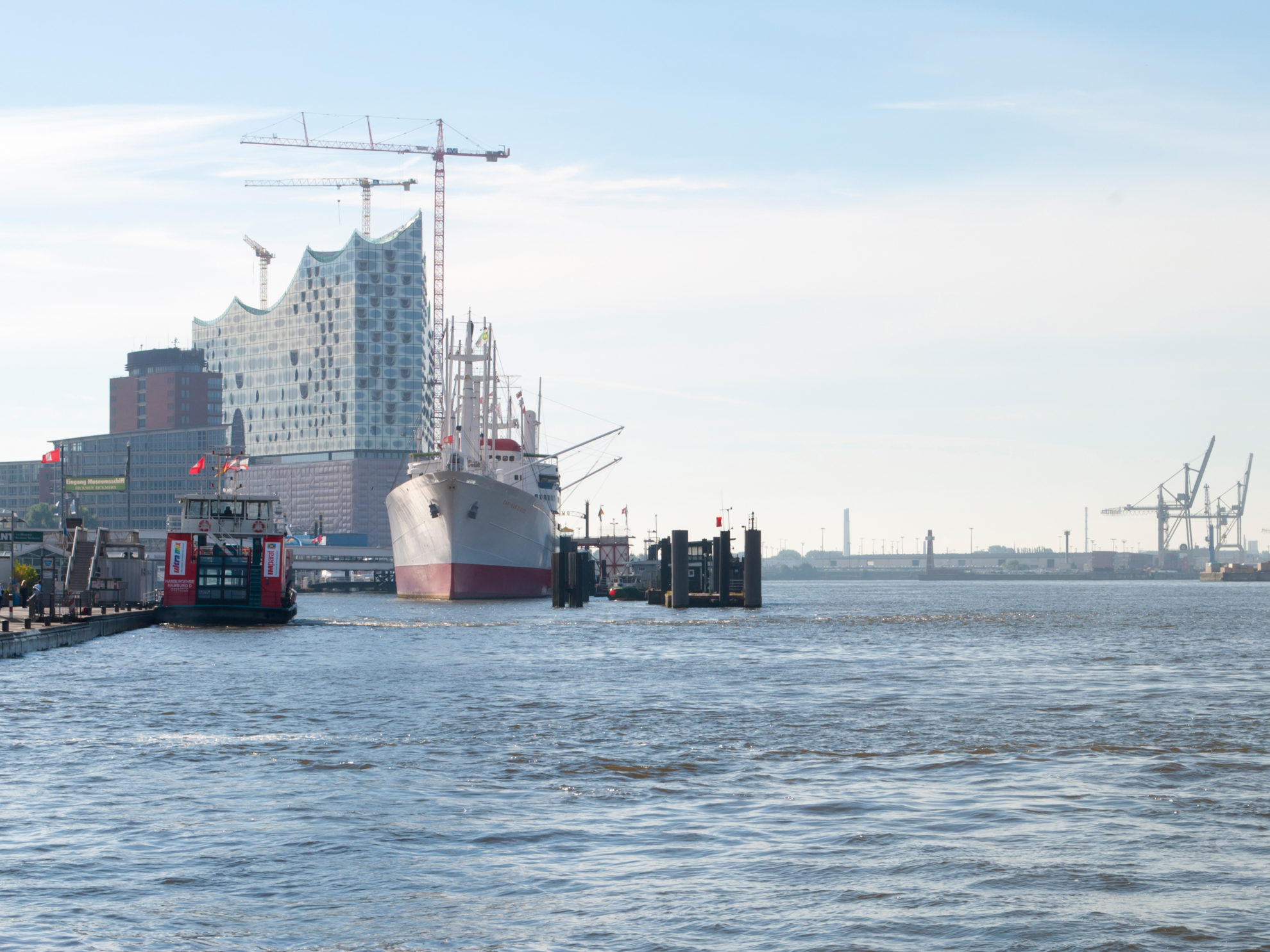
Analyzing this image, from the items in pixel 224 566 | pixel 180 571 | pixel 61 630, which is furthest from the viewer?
pixel 224 566

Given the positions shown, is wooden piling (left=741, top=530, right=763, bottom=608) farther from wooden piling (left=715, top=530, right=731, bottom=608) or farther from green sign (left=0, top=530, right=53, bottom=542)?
green sign (left=0, top=530, right=53, bottom=542)

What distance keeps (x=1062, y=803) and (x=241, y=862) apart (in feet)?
41.7

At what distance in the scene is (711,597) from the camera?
108 metres

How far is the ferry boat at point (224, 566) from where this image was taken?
73750mm

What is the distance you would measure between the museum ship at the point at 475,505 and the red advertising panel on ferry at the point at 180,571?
36434 millimetres

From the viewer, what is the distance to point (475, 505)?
362 feet

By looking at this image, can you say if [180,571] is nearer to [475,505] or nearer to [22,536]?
[22,536]

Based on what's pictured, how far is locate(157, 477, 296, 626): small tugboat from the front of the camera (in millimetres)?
73750

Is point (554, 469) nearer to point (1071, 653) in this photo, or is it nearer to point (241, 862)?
point (1071, 653)

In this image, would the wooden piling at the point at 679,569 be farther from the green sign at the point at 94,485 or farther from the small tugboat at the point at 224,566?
the green sign at the point at 94,485

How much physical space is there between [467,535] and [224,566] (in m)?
38.3

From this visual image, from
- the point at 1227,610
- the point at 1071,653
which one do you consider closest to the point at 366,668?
the point at 1071,653

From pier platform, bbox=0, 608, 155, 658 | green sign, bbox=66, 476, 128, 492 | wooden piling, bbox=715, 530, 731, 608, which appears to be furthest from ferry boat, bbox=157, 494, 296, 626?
green sign, bbox=66, 476, 128, 492

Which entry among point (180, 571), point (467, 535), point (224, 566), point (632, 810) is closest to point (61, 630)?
point (180, 571)
